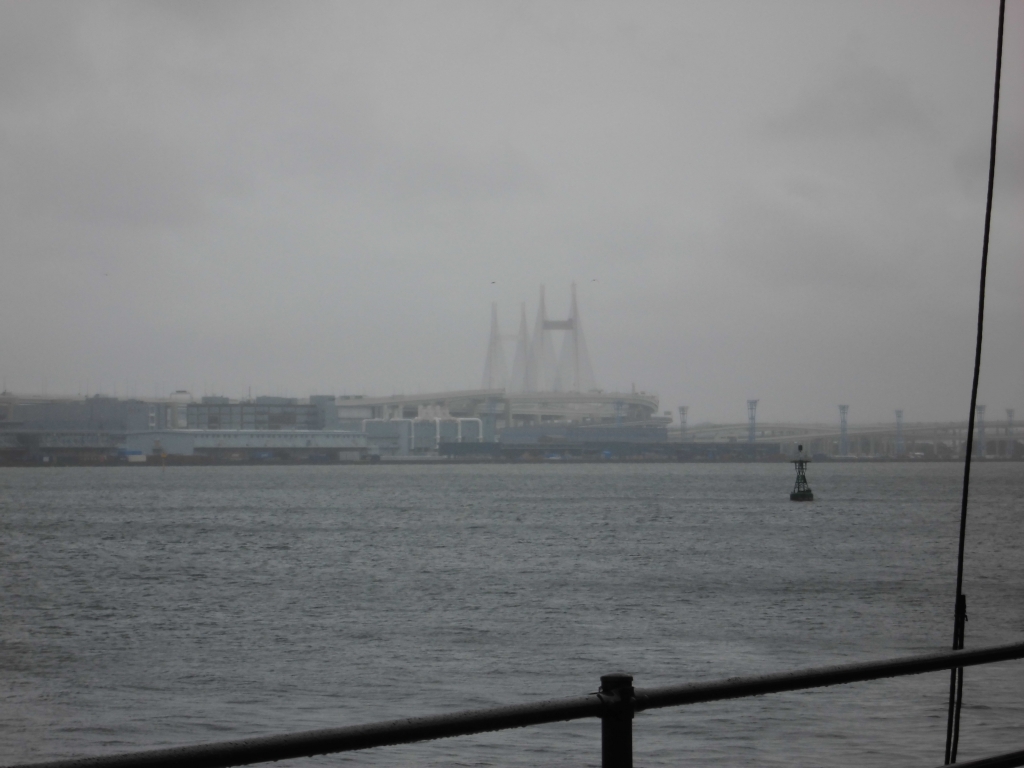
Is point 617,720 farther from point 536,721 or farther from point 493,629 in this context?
point 493,629

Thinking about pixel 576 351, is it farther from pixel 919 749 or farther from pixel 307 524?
pixel 919 749

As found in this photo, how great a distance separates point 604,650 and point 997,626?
706 cm

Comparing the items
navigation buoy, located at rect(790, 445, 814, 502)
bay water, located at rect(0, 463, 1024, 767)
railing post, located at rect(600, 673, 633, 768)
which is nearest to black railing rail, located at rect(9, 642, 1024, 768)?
railing post, located at rect(600, 673, 633, 768)

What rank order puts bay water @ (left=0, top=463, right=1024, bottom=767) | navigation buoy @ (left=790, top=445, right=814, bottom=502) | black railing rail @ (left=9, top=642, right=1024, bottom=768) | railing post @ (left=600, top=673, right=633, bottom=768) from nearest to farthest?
1. black railing rail @ (left=9, top=642, right=1024, bottom=768)
2. railing post @ (left=600, top=673, right=633, bottom=768)
3. bay water @ (left=0, top=463, right=1024, bottom=767)
4. navigation buoy @ (left=790, top=445, right=814, bottom=502)

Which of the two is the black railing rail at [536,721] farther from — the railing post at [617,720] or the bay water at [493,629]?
the bay water at [493,629]

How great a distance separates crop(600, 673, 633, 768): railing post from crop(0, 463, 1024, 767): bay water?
27.8 ft

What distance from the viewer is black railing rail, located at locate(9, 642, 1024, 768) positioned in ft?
4.86

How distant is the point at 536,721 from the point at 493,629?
17.5 m

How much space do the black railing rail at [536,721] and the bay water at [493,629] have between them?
829 centimetres

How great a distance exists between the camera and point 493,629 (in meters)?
18.9

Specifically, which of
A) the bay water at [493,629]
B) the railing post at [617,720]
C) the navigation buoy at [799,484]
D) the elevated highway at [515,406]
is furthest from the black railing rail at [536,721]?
the elevated highway at [515,406]

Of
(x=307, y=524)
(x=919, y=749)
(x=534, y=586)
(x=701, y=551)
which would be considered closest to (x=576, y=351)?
(x=307, y=524)

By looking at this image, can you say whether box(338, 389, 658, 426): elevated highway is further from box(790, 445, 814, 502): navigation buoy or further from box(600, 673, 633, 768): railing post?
box(600, 673, 633, 768): railing post

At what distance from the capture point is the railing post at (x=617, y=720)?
1.81 metres
